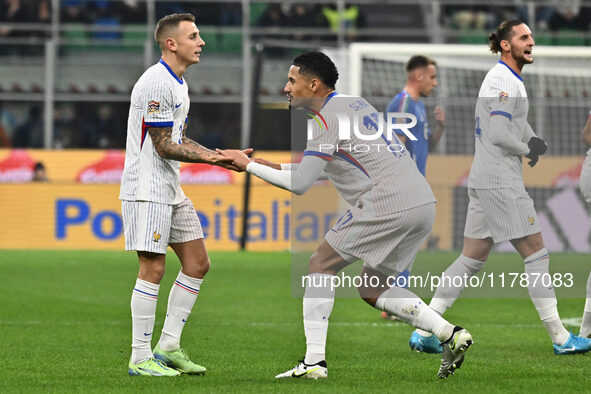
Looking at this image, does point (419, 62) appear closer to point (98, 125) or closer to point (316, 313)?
point (316, 313)

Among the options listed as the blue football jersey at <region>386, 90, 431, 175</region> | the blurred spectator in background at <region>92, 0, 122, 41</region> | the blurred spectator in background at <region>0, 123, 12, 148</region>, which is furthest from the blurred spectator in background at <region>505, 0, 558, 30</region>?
the blue football jersey at <region>386, 90, 431, 175</region>

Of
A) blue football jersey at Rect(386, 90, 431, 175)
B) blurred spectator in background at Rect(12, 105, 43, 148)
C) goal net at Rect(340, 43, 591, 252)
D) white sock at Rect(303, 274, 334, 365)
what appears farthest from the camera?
blurred spectator in background at Rect(12, 105, 43, 148)

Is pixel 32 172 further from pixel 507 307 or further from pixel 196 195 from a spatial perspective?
pixel 507 307

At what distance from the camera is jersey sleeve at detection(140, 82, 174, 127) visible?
20.4ft

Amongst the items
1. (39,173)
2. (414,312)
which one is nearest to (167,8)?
(39,173)

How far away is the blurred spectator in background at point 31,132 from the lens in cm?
2038

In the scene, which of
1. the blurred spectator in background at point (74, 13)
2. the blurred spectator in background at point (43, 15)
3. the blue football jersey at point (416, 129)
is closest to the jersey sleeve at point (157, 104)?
the blue football jersey at point (416, 129)

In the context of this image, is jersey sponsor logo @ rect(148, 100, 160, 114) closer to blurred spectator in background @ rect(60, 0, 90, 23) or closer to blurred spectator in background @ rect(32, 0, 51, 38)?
blurred spectator in background @ rect(32, 0, 51, 38)

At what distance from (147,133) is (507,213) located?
2602mm

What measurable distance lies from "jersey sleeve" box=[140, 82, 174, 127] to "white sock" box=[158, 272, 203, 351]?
94 cm

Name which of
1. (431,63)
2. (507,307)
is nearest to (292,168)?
(431,63)

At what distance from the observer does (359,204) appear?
243 inches

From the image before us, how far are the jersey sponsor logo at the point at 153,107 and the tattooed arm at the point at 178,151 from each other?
0.10 metres

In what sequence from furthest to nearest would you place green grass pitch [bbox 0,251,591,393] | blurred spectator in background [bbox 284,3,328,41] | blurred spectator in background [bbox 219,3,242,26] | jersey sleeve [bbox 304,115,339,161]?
blurred spectator in background [bbox 219,3,242,26]
blurred spectator in background [bbox 284,3,328,41]
green grass pitch [bbox 0,251,591,393]
jersey sleeve [bbox 304,115,339,161]
